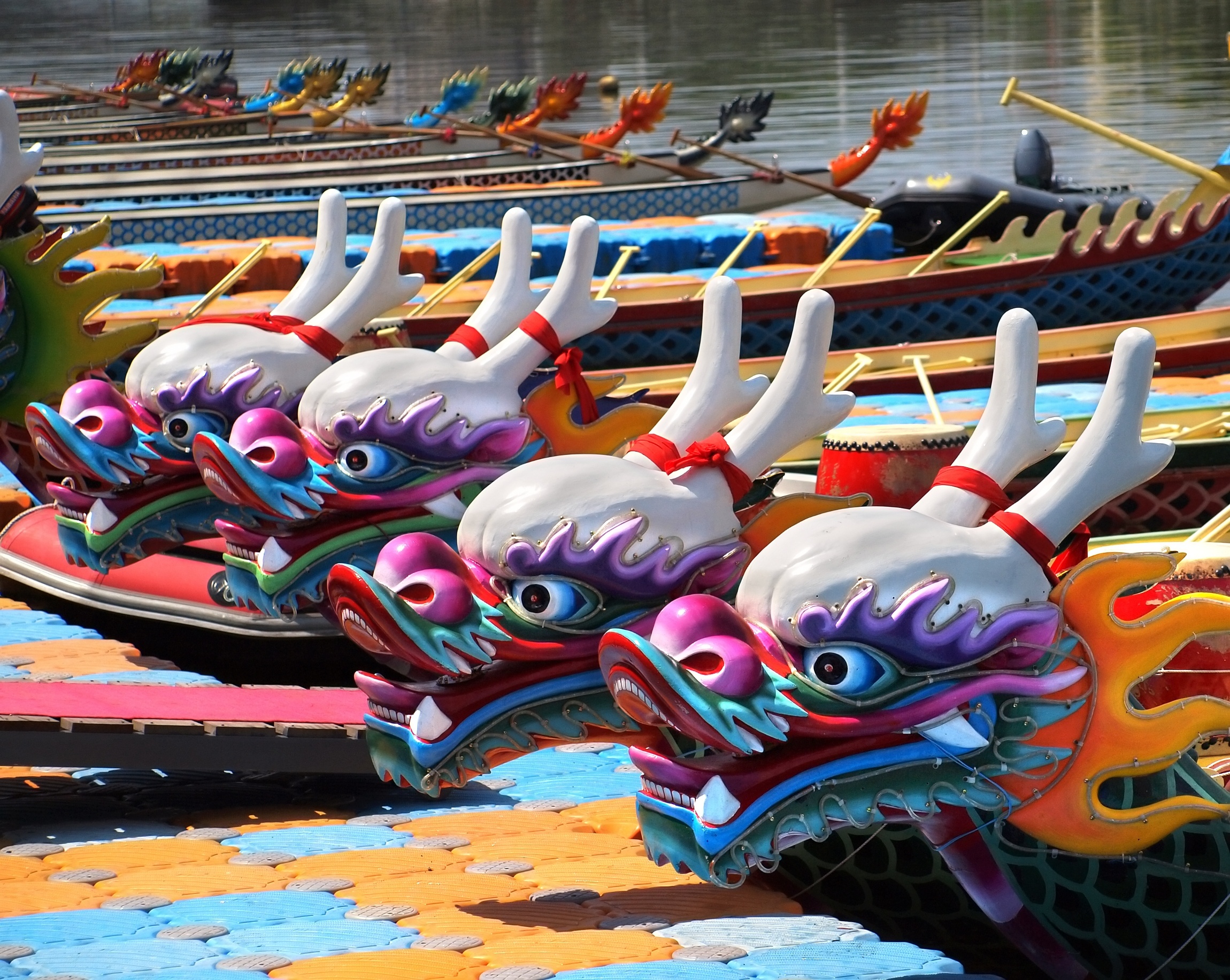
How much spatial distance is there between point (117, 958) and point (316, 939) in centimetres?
29

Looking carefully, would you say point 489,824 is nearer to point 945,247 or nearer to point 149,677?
point 149,677

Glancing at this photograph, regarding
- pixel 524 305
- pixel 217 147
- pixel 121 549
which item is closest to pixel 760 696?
pixel 524 305

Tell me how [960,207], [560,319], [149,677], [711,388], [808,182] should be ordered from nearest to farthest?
1. [711,388]
2. [560,319]
3. [149,677]
4. [960,207]
5. [808,182]

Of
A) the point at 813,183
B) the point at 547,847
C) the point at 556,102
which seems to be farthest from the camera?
the point at 556,102

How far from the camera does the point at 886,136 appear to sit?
45.1 ft

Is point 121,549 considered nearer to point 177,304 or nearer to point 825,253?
point 177,304

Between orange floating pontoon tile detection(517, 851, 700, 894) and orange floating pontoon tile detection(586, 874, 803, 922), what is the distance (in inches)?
1.2

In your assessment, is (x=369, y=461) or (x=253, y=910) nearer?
(x=253, y=910)

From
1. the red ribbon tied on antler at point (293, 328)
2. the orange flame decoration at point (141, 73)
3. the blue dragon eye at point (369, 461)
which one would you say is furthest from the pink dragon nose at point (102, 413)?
the orange flame decoration at point (141, 73)

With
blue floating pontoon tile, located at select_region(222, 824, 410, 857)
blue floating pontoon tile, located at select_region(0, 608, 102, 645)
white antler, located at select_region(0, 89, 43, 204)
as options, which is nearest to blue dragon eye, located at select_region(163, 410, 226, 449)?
blue floating pontoon tile, located at select_region(0, 608, 102, 645)

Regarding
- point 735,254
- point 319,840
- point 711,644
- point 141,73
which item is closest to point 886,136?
point 735,254

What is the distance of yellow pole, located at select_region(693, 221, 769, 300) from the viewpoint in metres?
8.52

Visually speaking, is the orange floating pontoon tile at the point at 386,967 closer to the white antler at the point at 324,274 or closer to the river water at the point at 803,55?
the white antler at the point at 324,274

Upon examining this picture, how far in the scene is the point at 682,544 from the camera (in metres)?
3.38
